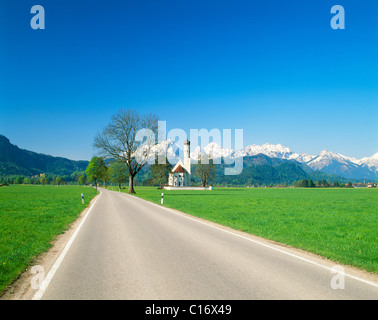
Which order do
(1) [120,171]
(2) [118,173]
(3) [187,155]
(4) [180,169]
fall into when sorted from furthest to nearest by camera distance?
1. (3) [187,155]
2. (4) [180,169]
3. (2) [118,173]
4. (1) [120,171]

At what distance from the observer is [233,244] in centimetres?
893

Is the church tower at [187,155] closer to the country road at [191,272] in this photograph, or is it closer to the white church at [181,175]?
the white church at [181,175]

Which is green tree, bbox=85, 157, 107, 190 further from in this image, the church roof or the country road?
the country road

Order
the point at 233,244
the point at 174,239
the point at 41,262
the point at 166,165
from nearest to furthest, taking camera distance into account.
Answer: the point at 41,262, the point at 233,244, the point at 174,239, the point at 166,165

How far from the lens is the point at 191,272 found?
19.0 feet

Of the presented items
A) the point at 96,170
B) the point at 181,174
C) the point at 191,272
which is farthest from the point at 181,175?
the point at 191,272

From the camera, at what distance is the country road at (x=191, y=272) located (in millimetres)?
4676

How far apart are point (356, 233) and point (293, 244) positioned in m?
4.48

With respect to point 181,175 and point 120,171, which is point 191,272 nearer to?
point 120,171

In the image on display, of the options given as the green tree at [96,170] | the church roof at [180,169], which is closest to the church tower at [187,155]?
the church roof at [180,169]

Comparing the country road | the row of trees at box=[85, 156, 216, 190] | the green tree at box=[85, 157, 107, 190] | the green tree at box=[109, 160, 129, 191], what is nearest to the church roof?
the row of trees at box=[85, 156, 216, 190]

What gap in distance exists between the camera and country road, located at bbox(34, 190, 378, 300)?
468 cm
